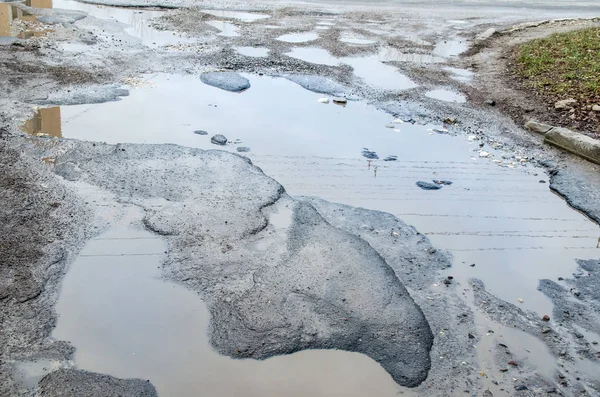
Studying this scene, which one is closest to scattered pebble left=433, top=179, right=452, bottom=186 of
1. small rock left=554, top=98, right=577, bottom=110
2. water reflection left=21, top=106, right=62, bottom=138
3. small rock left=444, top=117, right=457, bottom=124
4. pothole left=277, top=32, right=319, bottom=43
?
small rock left=444, top=117, right=457, bottom=124

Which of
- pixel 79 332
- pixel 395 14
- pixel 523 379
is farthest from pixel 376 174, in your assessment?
pixel 395 14

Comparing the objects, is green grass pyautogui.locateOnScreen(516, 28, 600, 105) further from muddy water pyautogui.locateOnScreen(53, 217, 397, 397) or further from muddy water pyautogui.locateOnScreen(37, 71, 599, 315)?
muddy water pyautogui.locateOnScreen(53, 217, 397, 397)

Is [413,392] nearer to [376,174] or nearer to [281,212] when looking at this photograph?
[281,212]

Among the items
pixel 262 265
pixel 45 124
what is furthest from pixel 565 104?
pixel 45 124

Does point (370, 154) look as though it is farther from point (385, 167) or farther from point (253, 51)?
point (253, 51)

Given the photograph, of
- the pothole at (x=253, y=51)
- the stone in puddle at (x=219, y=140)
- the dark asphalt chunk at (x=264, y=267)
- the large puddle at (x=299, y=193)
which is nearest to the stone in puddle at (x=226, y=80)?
the large puddle at (x=299, y=193)
